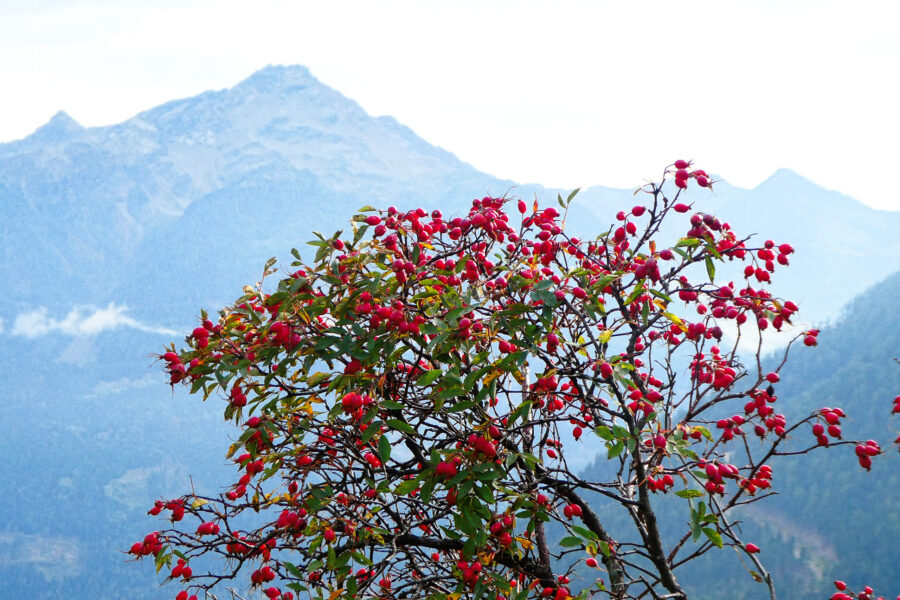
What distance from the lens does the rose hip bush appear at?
13.5ft

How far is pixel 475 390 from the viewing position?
5.09 m

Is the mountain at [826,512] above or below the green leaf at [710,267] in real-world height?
below

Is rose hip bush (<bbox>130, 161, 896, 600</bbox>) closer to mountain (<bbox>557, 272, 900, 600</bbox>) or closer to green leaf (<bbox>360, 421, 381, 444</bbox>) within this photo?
green leaf (<bbox>360, 421, 381, 444</bbox>)

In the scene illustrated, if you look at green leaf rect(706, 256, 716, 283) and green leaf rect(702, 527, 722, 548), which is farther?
green leaf rect(706, 256, 716, 283)

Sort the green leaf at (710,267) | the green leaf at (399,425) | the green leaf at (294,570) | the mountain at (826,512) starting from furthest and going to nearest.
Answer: the mountain at (826,512) < the green leaf at (294,570) < the green leaf at (710,267) < the green leaf at (399,425)

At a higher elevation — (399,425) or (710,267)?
(399,425)

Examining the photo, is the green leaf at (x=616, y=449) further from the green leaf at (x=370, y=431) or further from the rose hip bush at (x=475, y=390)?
the green leaf at (x=370, y=431)

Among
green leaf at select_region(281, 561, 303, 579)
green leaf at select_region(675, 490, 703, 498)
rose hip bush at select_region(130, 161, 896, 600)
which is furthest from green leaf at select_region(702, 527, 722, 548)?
green leaf at select_region(281, 561, 303, 579)

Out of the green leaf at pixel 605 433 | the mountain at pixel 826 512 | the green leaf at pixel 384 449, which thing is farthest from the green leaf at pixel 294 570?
the mountain at pixel 826 512

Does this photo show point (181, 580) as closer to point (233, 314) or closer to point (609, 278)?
point (233, 314)

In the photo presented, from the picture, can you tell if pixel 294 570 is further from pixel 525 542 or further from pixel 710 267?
pixel 710 267

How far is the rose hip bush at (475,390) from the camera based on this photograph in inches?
162

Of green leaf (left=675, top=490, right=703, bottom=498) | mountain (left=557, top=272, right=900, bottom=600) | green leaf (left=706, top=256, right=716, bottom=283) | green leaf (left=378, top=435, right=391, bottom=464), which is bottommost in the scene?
mountain (left=557, top=272, right=900, bottom=600)

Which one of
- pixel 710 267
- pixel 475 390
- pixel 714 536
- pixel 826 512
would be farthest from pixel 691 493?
pixel 826 512
